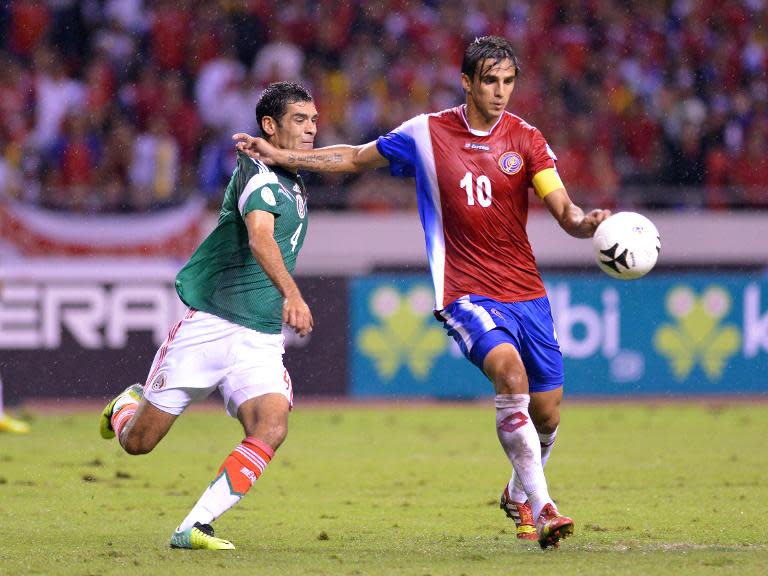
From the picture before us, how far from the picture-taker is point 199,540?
6.35m

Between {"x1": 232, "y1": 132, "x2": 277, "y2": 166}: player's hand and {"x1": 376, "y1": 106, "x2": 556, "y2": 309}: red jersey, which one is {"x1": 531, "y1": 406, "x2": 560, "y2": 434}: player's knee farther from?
{"x1": 232, "y1": 132, "x2": 277, "y2": 166}: player's hand

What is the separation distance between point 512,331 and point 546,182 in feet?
2.64

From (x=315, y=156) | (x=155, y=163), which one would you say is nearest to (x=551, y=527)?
(x=315, y=156)

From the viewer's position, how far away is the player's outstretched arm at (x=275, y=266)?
601cm

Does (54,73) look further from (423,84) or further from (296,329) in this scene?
(296,329)

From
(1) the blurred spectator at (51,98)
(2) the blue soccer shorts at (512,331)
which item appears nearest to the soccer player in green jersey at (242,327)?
(2) the blue soccer shorts at (512,331)

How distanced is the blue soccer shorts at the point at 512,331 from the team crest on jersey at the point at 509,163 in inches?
26.9

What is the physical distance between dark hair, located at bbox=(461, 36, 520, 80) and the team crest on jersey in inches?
17.0

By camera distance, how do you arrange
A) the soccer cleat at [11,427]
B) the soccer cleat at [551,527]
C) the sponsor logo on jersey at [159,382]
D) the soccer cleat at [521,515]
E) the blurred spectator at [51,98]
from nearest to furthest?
the soccer cleat at [551,527] → the sponsor logo on jersey at [159,382] → the soccer cleat at [521,515] → the soccer cleat at [11,427] → the blurred spectator at [51,98]

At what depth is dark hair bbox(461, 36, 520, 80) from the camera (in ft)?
22.4

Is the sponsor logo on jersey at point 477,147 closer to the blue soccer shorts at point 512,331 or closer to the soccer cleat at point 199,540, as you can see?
the blue soccer shorts at point 512,331

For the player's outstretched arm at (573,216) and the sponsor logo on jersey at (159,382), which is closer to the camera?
the player's outstretched arm at (573,216)

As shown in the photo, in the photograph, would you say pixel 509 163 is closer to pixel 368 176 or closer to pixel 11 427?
pixel 11 427

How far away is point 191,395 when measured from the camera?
22.0ft
